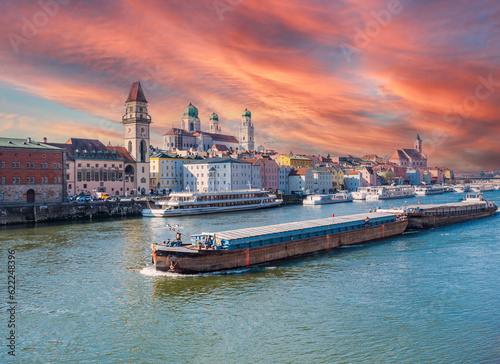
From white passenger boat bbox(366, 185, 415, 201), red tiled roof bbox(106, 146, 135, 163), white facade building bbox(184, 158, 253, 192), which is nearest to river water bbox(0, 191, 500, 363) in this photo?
red tiled roof bbox(106, 146, 135, 163)

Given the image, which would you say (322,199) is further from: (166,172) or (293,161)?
(293,161)

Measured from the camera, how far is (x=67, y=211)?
68.2 metres

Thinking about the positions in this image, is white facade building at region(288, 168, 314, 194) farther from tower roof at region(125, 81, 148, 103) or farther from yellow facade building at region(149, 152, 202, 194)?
tower roof at region(125, 81, 148, 103)

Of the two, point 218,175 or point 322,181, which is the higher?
point 218,175

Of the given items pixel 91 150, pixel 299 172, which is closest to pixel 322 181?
pixel 299 172

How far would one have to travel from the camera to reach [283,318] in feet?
68.3

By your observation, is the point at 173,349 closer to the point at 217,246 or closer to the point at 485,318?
the point at 217,246

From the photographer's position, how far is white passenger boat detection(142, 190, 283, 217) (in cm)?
7525

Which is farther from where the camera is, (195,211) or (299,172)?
(299,172)

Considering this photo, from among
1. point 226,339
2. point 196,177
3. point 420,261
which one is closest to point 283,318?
point 226,339

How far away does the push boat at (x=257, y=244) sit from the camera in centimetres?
2917

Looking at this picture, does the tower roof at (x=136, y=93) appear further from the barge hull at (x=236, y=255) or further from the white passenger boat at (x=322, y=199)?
the barge hull at (x=236, y=255)

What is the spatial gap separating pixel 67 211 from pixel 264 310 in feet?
183

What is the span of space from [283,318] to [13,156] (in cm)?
6453
